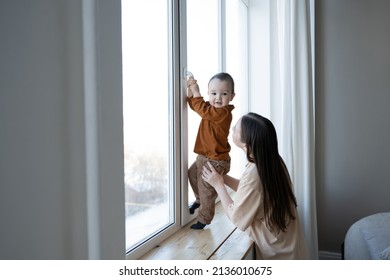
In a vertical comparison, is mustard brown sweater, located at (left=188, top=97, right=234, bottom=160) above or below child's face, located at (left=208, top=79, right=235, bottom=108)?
below

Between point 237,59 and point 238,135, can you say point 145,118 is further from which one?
point 237,59

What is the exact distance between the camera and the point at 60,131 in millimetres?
538

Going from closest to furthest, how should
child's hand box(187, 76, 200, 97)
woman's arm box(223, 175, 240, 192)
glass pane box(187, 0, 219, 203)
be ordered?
child's hand box(187, 76, 200, 97) → woman's arm box(223, 175, 240, 192) → glass pane box(187, 0, 219, 203)

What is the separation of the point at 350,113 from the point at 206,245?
1.63 metres

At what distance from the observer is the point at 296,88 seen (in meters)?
2.00

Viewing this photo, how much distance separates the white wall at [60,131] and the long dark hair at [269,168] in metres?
0.83

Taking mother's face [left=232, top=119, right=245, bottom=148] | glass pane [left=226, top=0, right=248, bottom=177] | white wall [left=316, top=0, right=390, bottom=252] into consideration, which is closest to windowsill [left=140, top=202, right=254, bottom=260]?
mother's face [left=232, top=119, right=245, bottom=148]

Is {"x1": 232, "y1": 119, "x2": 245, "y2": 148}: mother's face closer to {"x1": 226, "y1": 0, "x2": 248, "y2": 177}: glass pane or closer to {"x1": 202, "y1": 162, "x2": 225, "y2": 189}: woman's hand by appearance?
{"x1": 202, "y1": 162, "x2": 225, "y2": 189}: woman's hand

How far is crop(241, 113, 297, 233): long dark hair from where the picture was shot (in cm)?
133

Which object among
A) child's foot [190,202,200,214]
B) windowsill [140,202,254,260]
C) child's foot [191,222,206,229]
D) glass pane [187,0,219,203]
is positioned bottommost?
windowsill [140,202,254,260]

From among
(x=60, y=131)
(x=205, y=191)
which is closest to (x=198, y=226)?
(x=205, y=191)

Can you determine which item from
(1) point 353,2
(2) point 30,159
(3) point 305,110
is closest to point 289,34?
(3) point 305,110

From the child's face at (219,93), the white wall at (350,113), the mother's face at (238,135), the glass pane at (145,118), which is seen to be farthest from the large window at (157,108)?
the white wall at (350,113)

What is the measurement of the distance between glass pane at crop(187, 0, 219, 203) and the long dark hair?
0.45 metres
